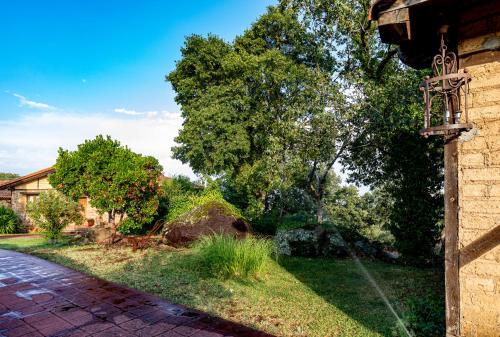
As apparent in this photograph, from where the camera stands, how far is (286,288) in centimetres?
557

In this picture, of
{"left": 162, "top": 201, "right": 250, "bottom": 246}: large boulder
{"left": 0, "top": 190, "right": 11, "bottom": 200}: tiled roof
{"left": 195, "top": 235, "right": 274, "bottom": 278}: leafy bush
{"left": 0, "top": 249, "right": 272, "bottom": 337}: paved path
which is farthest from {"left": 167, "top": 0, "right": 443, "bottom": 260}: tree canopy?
{"left": 0, "top": 190, "right": 11, "bottom": 200}: tiled roof

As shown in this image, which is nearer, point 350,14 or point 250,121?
point 350,14

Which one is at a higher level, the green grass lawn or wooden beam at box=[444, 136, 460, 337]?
wooden beam at box=[444, 136, 460, 337]

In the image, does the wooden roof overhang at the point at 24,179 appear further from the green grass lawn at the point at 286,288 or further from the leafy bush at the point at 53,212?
the green grass lawn at the point at 286,288

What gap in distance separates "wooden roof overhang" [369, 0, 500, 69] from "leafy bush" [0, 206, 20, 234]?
20.6 metres

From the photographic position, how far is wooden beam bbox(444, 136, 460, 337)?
2.88m

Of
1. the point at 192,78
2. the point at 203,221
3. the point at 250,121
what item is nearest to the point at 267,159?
the point at 203,221

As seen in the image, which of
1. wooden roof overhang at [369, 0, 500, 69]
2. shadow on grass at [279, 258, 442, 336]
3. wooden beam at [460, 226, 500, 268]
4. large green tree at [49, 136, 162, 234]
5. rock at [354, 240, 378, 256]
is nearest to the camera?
wooden beam at [460, 226, 500, 268]

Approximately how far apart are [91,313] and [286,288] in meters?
3.19

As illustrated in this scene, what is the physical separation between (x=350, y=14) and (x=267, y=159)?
18.9ft

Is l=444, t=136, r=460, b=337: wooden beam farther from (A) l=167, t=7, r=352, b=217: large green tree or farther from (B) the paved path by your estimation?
(A) l=167, t=7, r=352, b=217: large green tree

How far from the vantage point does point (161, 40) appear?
49.1 ft

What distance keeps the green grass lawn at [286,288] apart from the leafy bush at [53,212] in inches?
66.1

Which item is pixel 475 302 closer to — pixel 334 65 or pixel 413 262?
pixel 413 262
